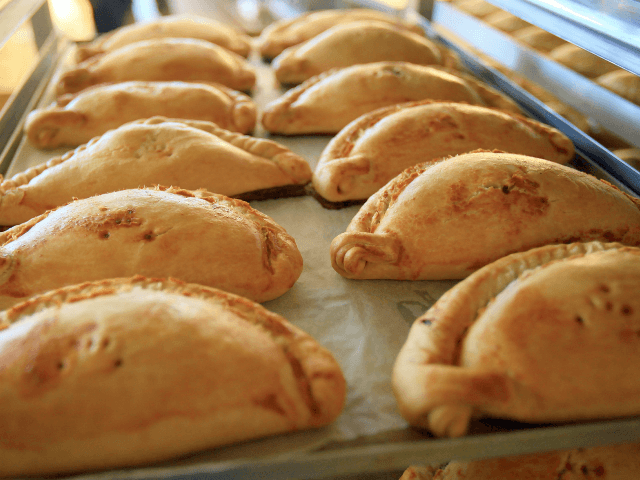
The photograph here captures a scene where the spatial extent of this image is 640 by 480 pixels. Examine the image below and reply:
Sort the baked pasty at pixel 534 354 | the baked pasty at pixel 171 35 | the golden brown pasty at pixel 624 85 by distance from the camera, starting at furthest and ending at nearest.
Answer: the baked pasty at pixel 171 35 < the golden brown pasty at pixel 624 85 < the baked pasty at pixel 534 354

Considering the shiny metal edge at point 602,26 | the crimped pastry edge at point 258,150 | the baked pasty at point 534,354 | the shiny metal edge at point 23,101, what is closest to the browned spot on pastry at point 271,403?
the baked pasty at point 534,354

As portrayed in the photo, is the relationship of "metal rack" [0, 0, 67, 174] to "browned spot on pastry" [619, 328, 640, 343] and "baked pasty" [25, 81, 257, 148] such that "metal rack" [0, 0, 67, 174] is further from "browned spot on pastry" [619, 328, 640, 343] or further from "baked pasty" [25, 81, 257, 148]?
"browned spot on pastry" [619, 328, 640, 343]

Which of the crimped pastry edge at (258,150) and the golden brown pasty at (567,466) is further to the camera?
the crimped pastry edge at (258,150)

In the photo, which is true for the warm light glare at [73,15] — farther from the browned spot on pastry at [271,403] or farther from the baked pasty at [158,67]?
the browned spot on pastry at [271,403]

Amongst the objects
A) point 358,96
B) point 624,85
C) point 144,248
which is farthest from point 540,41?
point 144,248

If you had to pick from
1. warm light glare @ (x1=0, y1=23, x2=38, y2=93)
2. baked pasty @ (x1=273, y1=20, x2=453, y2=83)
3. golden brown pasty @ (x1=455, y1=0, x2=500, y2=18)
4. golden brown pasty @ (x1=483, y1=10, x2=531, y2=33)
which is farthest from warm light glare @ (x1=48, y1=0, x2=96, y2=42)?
golden brown pasty @ (x1=483, y1=10, x2=531, y2=33)

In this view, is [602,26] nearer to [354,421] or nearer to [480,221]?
[480,221]

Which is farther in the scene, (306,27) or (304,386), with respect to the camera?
(306,27)
